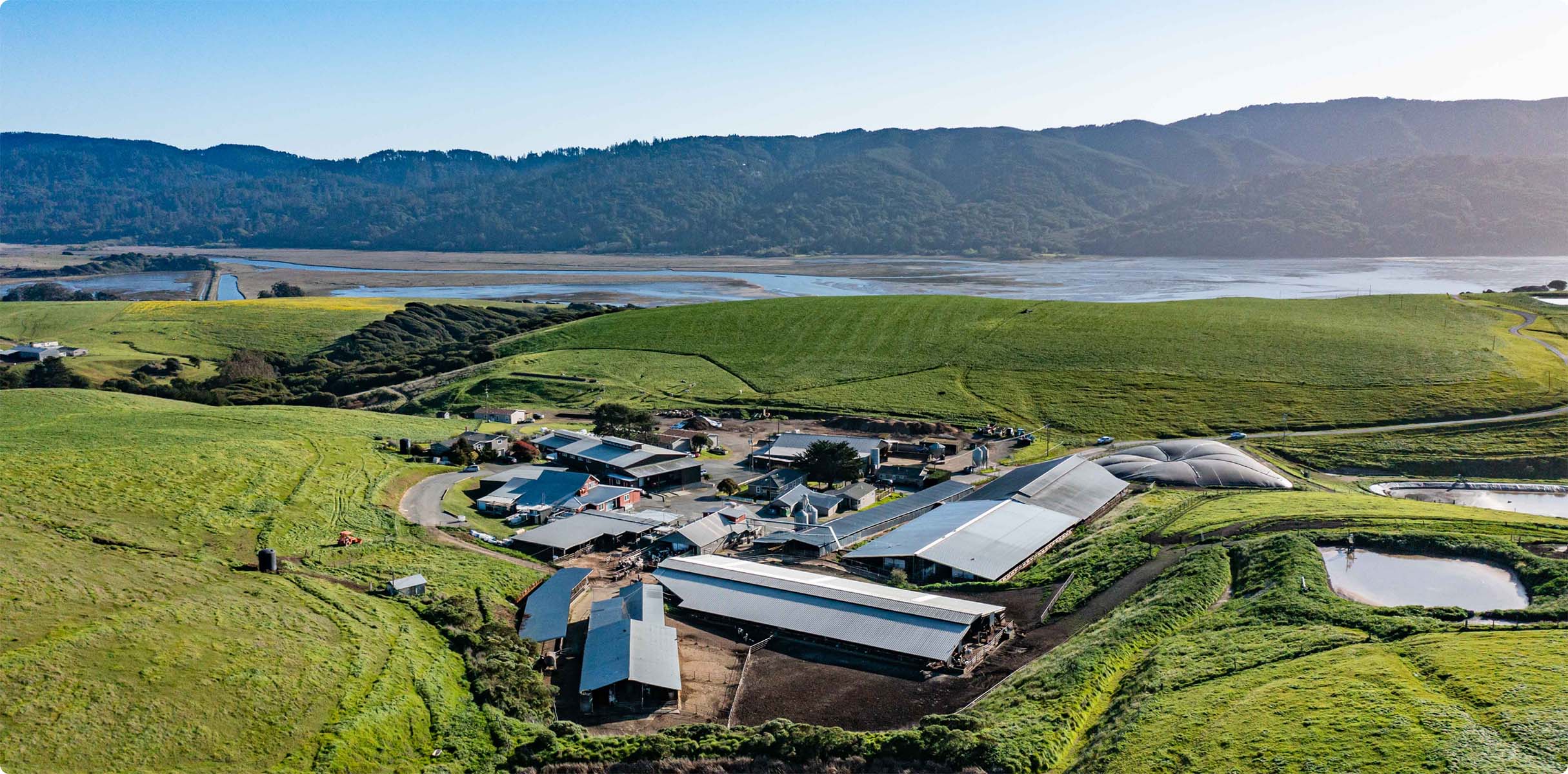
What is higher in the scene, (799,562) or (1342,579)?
(1342,579)

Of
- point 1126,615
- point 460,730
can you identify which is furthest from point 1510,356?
point 460,730

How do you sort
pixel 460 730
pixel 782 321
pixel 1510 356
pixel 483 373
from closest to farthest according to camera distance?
1. pixel 460 730
2. pixel 1510 356
3. pixel 483 373
4. pixel 782 321

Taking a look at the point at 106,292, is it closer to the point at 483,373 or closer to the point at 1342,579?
the point at 483,373

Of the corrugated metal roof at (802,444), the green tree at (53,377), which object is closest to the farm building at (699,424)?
the corrugated metal roof at (802,444)

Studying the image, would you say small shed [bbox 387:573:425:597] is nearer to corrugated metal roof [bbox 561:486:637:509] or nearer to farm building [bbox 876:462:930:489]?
corrugated metal roof [bbox 561:486:637:509]

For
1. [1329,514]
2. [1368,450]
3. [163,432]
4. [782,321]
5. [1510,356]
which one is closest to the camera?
[1329,514]

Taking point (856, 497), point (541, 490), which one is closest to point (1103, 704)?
point (856, 497)

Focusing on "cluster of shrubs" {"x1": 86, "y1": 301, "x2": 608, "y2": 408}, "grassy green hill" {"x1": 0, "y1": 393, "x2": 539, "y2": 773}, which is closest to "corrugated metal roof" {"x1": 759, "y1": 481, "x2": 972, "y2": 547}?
"grassy green hill" {"x1": 0, "y1": 393, "x2": 539, "y2": 773}

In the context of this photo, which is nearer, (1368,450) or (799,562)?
(799,562)
